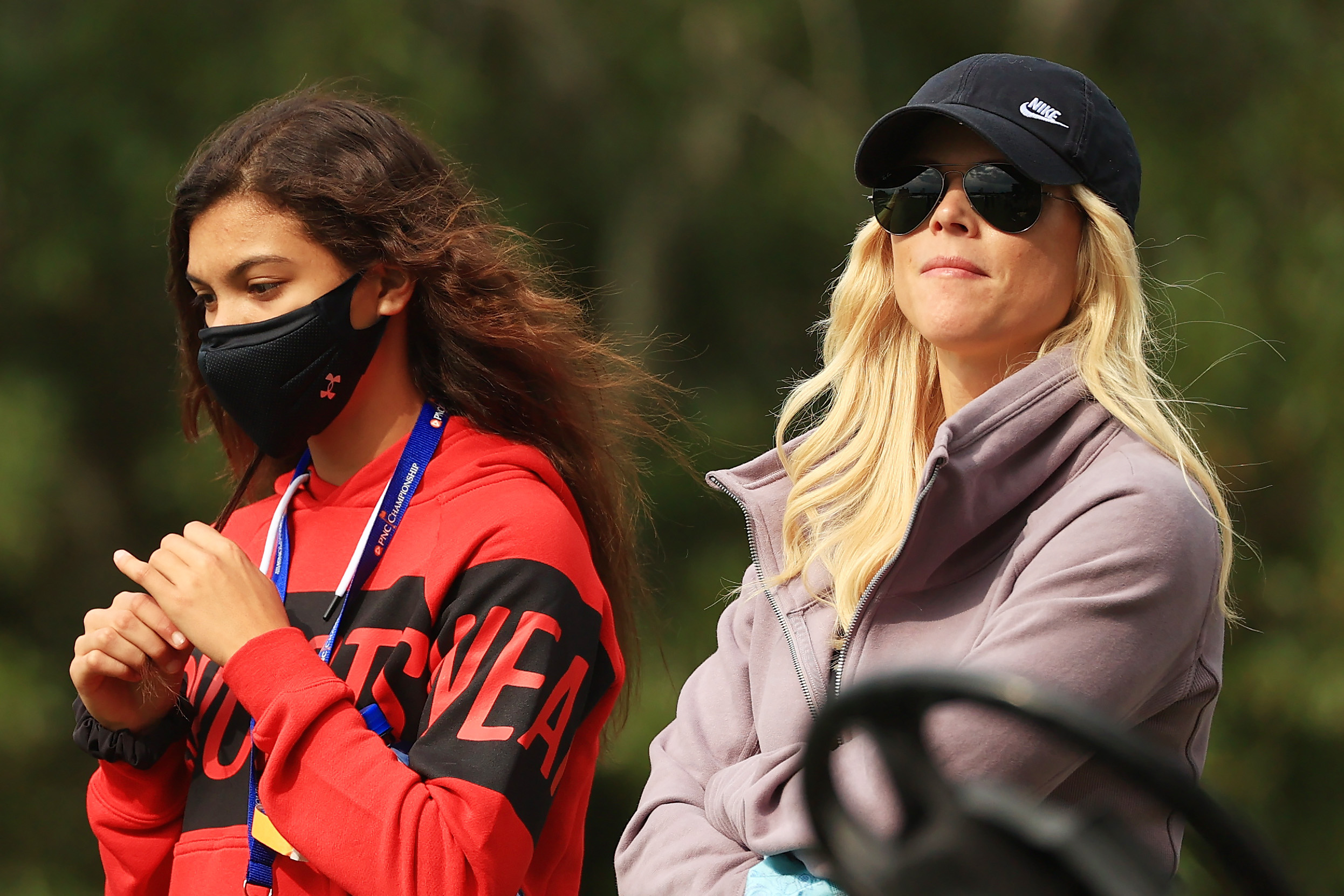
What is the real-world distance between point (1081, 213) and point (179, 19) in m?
8.13

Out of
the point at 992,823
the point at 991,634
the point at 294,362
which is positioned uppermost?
the point at 992,823

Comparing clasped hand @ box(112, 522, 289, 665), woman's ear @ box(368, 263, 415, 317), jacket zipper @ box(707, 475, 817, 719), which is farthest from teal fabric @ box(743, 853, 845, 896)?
woman's ear @ box(368, 263, 415, 317)

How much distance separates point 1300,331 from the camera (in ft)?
27.1

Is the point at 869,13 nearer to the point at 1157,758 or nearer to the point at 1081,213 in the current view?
the point at 1081,213

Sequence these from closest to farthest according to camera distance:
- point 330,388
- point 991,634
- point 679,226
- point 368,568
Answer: point 991,634
point 368,568
point 330,388
point 679,226

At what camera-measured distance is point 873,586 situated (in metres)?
1.83

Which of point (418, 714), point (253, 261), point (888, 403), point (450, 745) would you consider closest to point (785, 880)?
point (450, 745)

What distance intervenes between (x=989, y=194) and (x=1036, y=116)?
4.5 inches

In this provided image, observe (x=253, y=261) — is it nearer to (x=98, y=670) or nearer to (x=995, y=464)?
(x=98, y=670)

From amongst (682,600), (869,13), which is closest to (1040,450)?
(682,600)

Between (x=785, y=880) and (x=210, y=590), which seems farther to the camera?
(x=210, y=590)

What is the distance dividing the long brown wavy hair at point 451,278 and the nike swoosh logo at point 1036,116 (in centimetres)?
90

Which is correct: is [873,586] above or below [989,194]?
below

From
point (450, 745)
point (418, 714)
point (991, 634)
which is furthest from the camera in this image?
point (418, 714)
